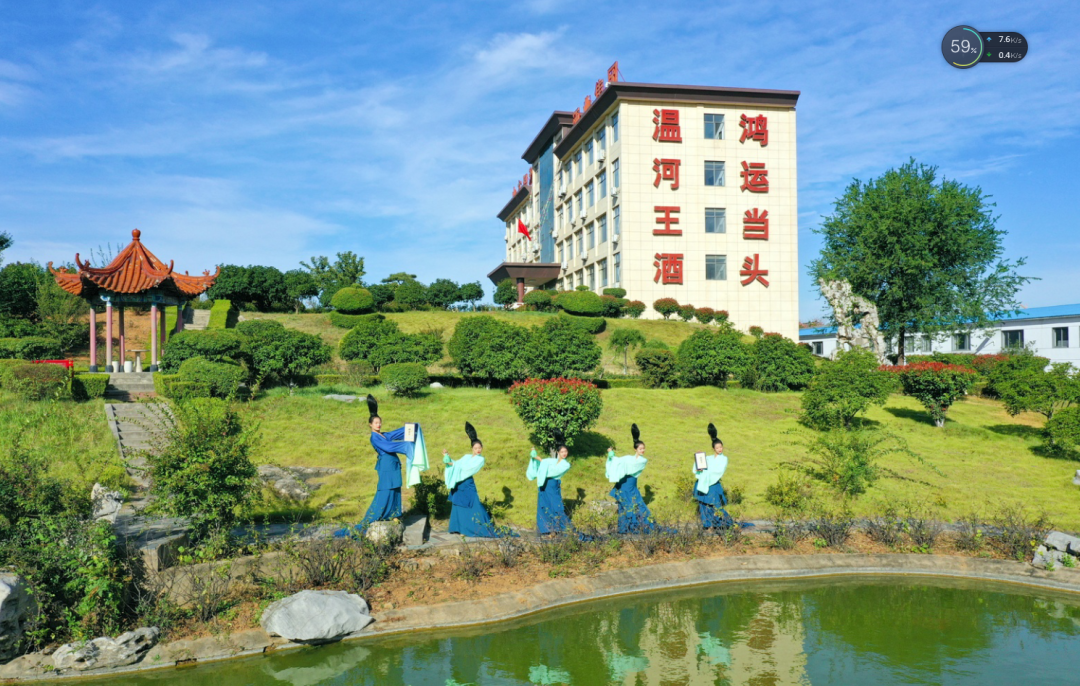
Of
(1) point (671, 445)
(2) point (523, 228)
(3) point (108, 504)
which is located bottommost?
(1) point (671, 445)

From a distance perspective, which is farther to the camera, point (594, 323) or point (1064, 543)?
point (594, 323)

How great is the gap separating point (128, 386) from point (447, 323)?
683 inches

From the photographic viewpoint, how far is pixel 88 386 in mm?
16641

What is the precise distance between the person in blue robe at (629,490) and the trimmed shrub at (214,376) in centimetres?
1099

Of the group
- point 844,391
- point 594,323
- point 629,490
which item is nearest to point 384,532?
point 629,490

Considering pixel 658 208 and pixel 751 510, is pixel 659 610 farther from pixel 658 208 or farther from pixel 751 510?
pixel 658 208

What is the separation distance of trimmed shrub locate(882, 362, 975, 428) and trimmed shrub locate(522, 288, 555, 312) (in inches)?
854

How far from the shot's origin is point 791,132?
3903 centimetres

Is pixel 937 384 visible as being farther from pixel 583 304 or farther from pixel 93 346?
pixel 93 346

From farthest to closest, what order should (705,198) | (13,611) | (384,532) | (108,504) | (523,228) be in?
1. (523,228)
2. (705,198)
3. (108,504)
4. (384,532)
5. (13,611)

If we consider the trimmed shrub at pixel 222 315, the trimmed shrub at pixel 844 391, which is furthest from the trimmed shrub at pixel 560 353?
the trimmed shrub at pixel 222 315

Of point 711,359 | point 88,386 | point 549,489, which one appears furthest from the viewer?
point 711,359

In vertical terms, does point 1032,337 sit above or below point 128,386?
above

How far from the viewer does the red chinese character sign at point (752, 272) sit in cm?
3884
